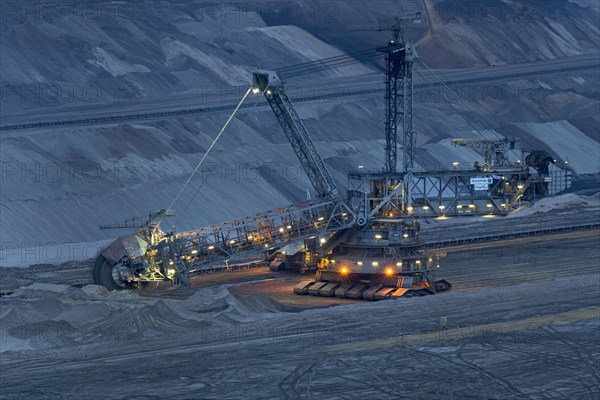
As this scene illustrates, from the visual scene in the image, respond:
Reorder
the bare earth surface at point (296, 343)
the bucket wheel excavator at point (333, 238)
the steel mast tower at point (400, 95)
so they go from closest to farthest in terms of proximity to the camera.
→ the bare earth surface at point (296, 343)
the bucket wheel excavator at point (333, 238)
the steel mast tower at point (400, 95)

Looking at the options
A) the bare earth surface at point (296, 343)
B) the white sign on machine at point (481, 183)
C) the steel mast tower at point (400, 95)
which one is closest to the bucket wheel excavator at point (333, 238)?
the steel mast tower at point (400, 95)

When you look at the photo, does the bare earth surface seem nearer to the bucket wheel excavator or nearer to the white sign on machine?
the bucket wheel excavator

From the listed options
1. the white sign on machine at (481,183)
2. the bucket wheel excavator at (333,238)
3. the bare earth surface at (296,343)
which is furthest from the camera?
the white sign on machine at (481,183)

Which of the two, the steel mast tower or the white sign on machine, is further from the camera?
the white sign on machine

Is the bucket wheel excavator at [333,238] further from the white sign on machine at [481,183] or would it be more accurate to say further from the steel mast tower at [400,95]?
the white sign on machine at [481,183]

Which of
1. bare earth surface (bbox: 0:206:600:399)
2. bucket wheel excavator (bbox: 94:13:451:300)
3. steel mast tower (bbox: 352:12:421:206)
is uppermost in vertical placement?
steel mast tower (bbox: 352:12:421:206)

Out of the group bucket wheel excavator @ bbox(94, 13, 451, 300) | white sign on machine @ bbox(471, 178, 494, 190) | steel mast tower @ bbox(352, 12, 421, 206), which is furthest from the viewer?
white sign on machine @ bbox(471, 178, 494, 190)

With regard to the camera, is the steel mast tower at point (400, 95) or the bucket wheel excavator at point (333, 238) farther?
the steel mast tower at point (400, 95)

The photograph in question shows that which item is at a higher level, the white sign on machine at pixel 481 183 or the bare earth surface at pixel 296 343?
the white sign on machine at pixel 481 183

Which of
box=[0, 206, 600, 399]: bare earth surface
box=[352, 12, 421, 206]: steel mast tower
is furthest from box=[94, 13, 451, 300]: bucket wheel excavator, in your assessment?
box=[0, 206, 600, 399]: bare earth surface

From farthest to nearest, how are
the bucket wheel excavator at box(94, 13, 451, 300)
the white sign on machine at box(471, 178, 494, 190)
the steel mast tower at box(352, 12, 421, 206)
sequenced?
the white sign on machine at box(471, 178, 494, 190)
the steel mast tower at box(352, 12, 421, 206)
the bucket wheel excavator at box(94, 13, 451, 300)

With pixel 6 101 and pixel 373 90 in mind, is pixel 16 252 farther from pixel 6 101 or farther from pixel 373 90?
pixel 373 90
